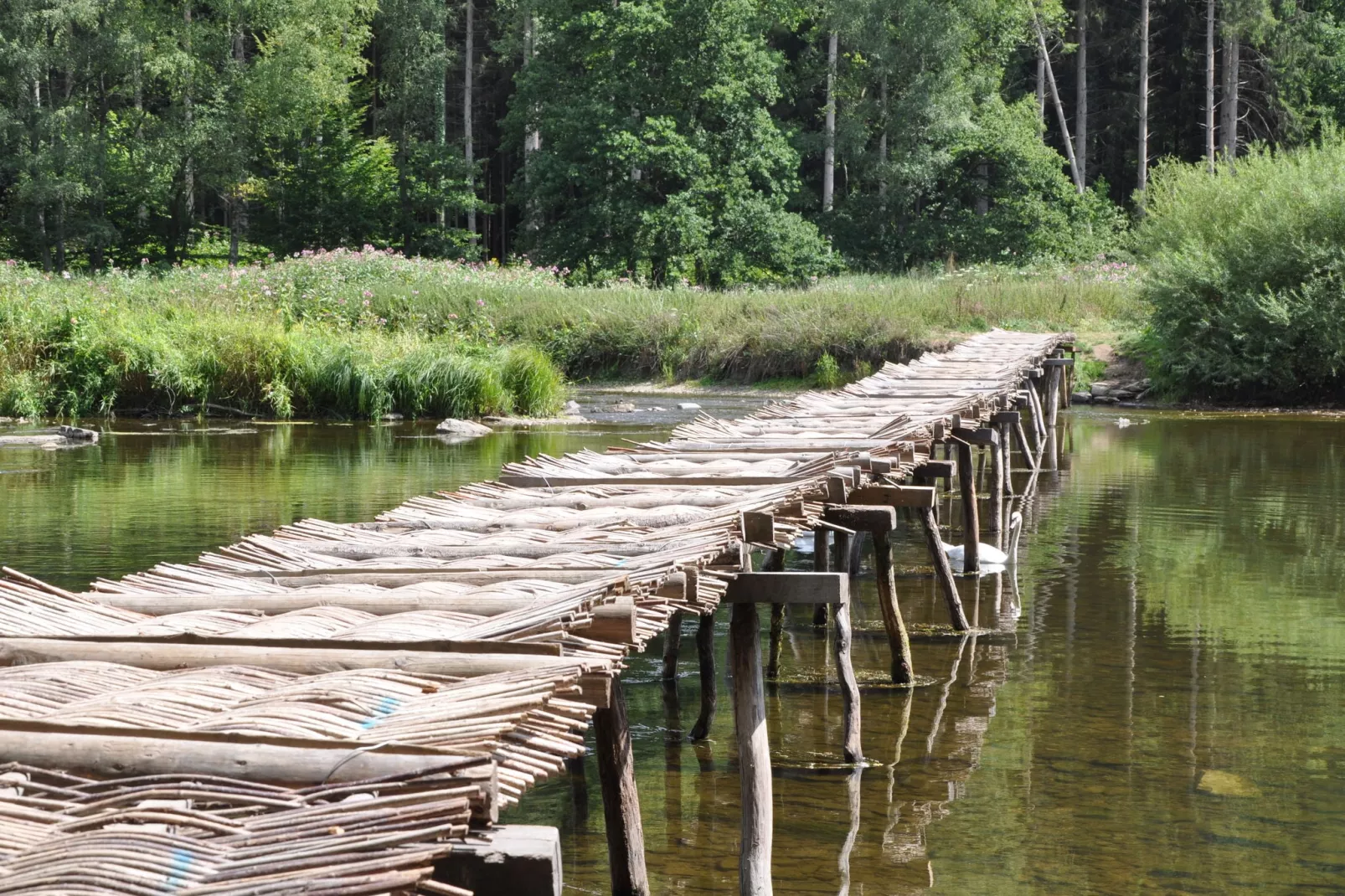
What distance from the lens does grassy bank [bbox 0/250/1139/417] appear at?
2248 cm

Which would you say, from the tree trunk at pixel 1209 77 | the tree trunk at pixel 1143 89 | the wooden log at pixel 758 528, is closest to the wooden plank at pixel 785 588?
the wooden log at pixel 758 528

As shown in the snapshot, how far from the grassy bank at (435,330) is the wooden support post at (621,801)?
17.8 meters

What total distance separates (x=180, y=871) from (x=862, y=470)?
17.6 feet

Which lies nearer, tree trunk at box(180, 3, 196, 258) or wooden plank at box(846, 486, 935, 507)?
wooden plank at box(846, 486, 935, 507)

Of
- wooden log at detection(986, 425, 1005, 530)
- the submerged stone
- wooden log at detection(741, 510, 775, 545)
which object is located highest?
wooden log at detection(741, 510, 775, 545)

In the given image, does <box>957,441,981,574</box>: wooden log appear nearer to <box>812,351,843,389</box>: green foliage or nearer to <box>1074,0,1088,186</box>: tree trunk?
<box>812,351,843,389</box>: green foliage

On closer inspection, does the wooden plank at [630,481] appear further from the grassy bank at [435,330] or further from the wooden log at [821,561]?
the grassy bank at [435,330]

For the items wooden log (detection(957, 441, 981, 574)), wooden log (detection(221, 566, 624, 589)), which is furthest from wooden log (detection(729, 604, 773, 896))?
wooden log (detection(957, 441, 981, 574))

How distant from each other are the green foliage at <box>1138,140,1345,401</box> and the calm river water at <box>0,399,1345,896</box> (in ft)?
31.4

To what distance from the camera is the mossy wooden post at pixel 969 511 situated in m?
11.2

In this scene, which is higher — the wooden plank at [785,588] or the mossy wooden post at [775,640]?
the wooden plank at [785,588]

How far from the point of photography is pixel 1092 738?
705 centimetres

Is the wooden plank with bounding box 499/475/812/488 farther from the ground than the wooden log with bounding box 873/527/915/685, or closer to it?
farther from the ground

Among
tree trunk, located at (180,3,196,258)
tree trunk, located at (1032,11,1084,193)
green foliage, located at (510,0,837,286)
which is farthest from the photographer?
tree trunk, located at (1032,11,1084,193)
